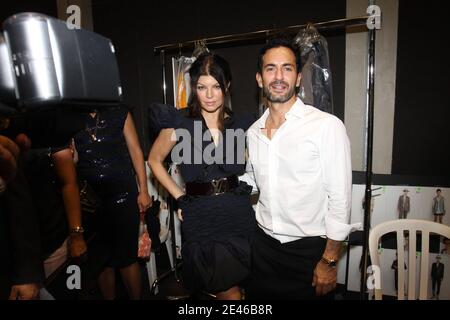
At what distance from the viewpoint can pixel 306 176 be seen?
56.2 inches

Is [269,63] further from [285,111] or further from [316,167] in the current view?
[316,167]

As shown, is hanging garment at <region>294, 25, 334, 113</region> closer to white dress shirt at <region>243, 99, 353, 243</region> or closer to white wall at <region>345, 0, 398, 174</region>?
white dress shirt at <region>243, 99, 353, 243</region>

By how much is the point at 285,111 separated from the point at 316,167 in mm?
327

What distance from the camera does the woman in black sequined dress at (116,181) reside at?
182 centimetres

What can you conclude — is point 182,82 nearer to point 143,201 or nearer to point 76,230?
point 143,201

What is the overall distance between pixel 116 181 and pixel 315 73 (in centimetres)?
144

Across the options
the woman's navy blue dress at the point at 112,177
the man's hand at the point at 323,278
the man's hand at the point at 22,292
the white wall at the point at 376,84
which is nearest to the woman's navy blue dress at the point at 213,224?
the man's hand at the point at 323,278

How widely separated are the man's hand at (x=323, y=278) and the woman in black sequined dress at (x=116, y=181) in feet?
3.91

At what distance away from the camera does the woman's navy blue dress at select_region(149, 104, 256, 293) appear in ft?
4.92

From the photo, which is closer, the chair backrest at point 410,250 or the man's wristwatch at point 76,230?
the chair backrest at point 410,250

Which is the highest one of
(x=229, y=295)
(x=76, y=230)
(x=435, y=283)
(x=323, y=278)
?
(x=76, y=230)

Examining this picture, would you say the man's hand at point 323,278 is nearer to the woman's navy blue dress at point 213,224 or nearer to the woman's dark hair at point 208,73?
the woman's navy blue dress at point 213,224

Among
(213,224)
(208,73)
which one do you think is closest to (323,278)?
(213,224)

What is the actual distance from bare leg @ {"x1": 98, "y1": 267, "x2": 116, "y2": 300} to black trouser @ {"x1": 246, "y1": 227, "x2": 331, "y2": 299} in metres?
1.05
